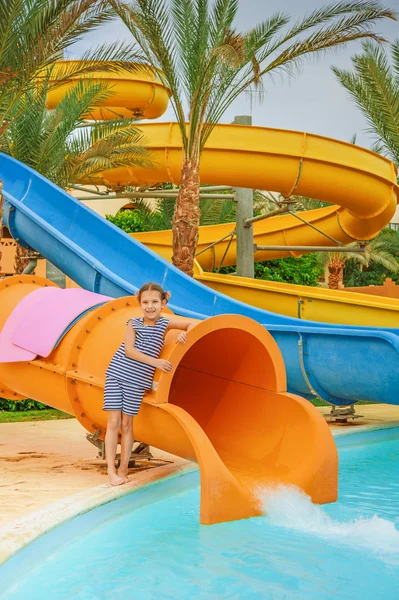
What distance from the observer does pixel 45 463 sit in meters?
7.05

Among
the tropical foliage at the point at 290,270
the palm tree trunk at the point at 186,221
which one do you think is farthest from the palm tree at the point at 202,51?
the tropical foliage at the point at 290,270

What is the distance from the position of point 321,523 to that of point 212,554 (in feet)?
3.25

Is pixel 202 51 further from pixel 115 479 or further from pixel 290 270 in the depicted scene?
pixel 290 270

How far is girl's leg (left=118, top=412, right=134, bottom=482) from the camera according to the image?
6036 millimetres

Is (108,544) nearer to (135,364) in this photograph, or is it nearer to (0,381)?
(135,364)

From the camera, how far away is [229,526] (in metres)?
5.23

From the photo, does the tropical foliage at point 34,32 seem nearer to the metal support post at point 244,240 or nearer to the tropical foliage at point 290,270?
the metal support post at point 244,240

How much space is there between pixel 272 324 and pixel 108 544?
16.2 feet

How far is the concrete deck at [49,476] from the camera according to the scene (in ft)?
16.0

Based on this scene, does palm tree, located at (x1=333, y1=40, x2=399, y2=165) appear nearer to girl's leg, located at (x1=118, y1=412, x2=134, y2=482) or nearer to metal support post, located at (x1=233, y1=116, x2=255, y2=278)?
metal support post, located at (x1=233, y1=116, x2=255, y2=278)

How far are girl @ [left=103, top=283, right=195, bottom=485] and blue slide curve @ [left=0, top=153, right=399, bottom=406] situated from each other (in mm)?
2461

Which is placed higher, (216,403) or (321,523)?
(216,403)

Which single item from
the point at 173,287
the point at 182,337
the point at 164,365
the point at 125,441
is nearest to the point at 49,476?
the point at 125,441

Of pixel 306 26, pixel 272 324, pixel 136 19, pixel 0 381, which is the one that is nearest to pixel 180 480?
pixel 0 381
